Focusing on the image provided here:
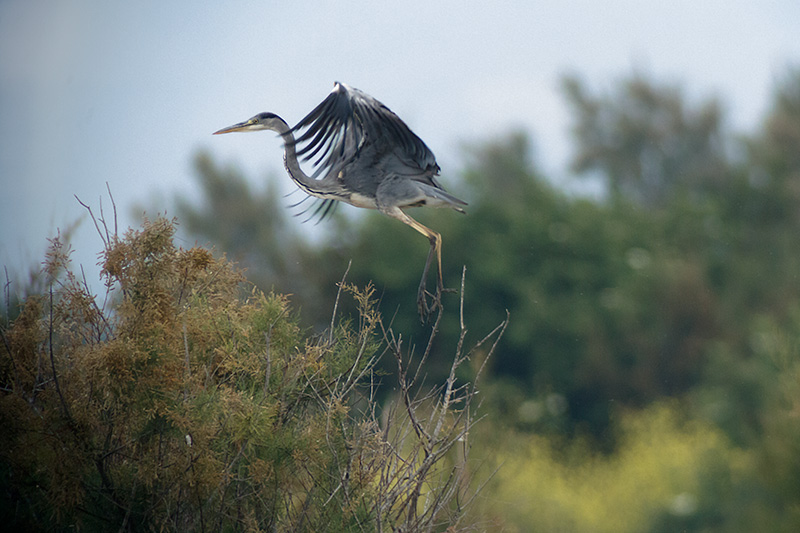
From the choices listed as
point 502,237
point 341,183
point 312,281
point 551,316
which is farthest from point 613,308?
point 341,183

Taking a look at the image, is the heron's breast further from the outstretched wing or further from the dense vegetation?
the dense vegetation

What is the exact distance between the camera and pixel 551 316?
59.5 ft

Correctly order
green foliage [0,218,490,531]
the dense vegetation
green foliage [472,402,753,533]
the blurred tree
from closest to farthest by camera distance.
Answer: green foliage [0,218,490,531] → green foliage [472,402,753,533] → the dense vegetation → the blurred tree

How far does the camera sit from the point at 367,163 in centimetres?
397

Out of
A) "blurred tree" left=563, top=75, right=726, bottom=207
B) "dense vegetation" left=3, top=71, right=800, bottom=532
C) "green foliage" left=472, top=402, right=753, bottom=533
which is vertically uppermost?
"blurred tree" left=563, top=75, right=726, bottom=207

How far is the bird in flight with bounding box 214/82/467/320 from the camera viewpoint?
12.6 feet

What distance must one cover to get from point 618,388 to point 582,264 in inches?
101

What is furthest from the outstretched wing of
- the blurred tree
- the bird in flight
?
the blurred tree

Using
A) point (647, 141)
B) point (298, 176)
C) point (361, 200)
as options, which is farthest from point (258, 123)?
point (647, 141)

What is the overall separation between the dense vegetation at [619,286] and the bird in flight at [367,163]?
8278 millimetres

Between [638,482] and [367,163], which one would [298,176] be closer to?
[367,163]

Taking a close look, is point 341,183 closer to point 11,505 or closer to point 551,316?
point 11,505

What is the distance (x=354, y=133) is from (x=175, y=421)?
142 cm

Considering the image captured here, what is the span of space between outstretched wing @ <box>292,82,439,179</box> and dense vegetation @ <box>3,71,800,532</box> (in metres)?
8.27
